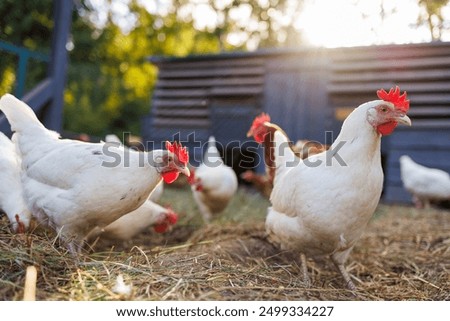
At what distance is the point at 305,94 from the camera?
27.7ft

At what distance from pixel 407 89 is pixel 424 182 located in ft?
6.26

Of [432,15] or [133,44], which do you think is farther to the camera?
[133,44]

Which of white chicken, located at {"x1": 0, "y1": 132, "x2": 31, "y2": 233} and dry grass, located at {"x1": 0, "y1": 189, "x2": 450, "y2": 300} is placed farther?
white chicken, located at {"x1": 0, "y1": 132, "x2": 31, "y2": 233}

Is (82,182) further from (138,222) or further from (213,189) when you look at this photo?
(213,189)

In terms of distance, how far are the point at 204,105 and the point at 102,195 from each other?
7085mm

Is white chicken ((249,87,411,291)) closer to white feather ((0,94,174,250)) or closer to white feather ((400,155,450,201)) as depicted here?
white feather ((0,94,174,250))

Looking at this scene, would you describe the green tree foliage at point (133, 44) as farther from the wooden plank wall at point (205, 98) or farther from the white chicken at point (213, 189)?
the white chicken at point (213, 189)

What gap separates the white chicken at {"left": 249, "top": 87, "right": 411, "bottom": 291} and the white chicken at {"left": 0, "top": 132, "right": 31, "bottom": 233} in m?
1.67

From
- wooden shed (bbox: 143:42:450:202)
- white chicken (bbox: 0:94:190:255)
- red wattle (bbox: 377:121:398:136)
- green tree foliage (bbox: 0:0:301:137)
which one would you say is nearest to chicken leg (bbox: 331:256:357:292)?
red wattle (bbox: 377:121:398:136)

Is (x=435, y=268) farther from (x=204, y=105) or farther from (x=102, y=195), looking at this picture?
(x=204, y=105)

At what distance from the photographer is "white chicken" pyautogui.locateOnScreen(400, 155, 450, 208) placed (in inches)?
272

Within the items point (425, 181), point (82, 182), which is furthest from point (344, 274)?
point (425, 181)

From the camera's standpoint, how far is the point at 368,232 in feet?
→ 14.7

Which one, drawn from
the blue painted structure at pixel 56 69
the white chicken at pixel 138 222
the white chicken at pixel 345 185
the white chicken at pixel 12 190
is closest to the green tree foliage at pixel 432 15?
the white chicken at pixel 345 185
